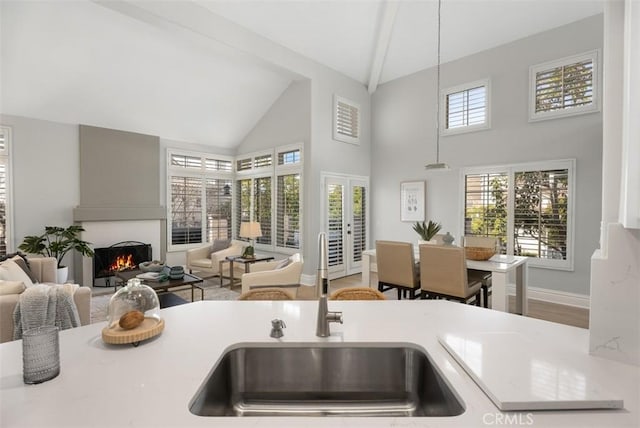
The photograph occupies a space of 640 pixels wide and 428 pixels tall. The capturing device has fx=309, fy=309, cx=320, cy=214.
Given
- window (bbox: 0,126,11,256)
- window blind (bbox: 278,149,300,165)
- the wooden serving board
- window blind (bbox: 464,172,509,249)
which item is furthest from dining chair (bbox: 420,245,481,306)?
window (bbox: 0,126,11,256)

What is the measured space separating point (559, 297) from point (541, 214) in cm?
118

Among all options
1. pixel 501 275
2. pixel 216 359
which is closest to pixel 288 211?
pixel 501 275

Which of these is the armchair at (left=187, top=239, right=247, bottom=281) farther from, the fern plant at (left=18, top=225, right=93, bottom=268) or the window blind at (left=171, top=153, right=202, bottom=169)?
the window blind at (left=171, top=153, right=202, bottom=169)

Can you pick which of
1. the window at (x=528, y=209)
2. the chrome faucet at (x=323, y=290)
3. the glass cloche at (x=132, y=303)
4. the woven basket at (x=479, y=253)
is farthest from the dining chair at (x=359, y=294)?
the window at (x=528, y=209)

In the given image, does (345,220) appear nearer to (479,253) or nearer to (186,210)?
(479,253)

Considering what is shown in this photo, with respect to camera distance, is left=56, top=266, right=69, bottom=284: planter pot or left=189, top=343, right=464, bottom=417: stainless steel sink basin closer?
left=189, top=343, right=464, bottom=417: stainless steel sink basin

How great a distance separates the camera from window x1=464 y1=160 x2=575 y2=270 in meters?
4.29

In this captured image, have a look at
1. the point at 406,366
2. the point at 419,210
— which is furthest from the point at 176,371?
the point at 419,210

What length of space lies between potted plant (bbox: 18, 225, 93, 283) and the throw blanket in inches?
93.6

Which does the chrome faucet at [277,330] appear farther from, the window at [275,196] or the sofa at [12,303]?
the window at [275,196]

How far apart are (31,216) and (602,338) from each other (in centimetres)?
646

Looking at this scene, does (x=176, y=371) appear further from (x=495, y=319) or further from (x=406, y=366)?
(x=495, y=319)

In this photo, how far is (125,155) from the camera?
17.9 feet

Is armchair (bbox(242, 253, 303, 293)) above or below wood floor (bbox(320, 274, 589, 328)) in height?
above
